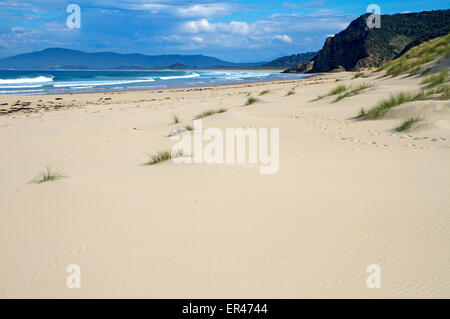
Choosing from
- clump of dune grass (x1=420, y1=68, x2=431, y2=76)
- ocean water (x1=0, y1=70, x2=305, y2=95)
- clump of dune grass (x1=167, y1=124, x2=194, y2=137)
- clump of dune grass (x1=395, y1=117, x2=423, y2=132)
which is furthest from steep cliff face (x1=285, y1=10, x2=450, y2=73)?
clump of dune grass (x1=167, y1=124, x2=194, y2=137)

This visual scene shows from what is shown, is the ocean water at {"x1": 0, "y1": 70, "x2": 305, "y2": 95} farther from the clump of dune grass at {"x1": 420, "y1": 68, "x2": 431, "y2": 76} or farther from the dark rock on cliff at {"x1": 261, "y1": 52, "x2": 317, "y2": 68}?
the dark rock on cliff at {"x1": 261, "y1": 52, "x2": 317, "y2": 68}

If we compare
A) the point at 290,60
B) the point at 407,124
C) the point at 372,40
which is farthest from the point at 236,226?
the point at 290,60

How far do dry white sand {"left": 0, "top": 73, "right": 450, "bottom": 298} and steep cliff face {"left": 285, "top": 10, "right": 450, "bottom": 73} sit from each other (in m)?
49.6

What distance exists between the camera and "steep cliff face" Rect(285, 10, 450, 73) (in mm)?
50750

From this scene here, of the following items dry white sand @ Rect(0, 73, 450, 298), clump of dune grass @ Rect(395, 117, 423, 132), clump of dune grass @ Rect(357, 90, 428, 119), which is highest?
clump of dune grass @ Rect(357, 90, 428, 119)

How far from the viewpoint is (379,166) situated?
14.6 feet

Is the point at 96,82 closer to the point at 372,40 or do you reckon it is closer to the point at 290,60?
the point at 372,40

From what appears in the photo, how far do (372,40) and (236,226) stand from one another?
57.3 meters

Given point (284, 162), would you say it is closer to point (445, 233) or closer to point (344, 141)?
point (344, 141)

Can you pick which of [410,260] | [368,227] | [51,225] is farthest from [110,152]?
[410,260]

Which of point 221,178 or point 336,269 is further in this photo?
point 221,178

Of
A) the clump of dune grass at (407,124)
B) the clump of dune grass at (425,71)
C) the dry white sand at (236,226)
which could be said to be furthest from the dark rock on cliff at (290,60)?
the dry white sand at (236,226)

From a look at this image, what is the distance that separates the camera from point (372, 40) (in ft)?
173

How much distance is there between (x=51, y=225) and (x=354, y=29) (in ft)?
210
